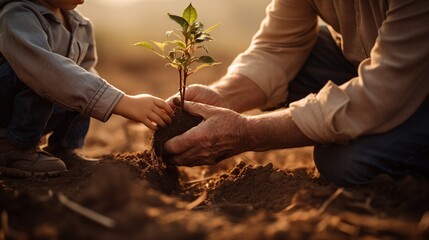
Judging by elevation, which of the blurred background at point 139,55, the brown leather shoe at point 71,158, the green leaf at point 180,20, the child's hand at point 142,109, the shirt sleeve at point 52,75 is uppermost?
the green leaf at point 180,20

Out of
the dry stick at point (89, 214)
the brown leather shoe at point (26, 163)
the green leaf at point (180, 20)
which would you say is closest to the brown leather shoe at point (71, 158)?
the brown leather shoe at point (26, 163)

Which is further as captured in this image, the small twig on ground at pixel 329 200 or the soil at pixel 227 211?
the small twig on ground at pixel 329 200

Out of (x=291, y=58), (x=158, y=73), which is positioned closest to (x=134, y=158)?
(x=291, y=58)

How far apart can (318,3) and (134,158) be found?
1449 millimetres

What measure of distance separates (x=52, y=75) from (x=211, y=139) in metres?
0.89

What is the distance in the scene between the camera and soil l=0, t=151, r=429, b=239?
1.59m

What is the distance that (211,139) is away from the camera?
2.47 meters

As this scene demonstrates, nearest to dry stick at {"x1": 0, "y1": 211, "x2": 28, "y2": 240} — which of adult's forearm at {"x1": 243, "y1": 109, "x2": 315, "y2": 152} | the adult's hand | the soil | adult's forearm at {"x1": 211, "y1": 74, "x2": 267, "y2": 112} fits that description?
the soil

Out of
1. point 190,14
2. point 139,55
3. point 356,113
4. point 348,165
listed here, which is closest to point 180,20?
point 190,14

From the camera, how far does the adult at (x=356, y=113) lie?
2.14 meters

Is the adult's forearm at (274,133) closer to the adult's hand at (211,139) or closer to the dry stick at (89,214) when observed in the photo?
the adult's hand at (211,139)

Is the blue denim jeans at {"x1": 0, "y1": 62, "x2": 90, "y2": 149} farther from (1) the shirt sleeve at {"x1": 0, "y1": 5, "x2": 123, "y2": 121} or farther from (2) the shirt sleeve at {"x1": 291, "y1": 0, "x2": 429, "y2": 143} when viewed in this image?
(2) the shirt sleeve at {"x1": 291, "y1": 0, "x2": 429, "y2": 143}

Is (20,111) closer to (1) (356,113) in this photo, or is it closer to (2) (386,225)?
(1) (356,113)

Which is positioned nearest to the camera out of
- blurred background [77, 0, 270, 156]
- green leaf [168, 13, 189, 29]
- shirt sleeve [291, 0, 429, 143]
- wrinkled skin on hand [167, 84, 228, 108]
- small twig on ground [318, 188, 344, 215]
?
small twig on ground [318, 188, 344, 215]
